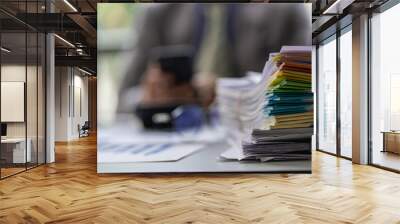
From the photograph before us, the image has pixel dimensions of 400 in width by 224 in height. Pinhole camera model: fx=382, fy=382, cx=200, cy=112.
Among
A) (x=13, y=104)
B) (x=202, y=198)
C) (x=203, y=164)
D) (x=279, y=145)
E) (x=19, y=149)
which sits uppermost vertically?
(x=13, y=104)

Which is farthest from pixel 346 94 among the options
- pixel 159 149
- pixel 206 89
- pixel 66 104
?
pixel 66 104

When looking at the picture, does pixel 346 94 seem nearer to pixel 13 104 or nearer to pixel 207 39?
pixel 207 39

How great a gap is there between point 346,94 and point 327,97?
4.54 ft

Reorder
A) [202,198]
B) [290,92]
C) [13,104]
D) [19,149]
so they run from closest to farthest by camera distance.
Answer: [202,198] → [290,92] → [13,104] → [19,149]

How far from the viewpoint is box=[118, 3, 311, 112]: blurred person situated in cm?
586

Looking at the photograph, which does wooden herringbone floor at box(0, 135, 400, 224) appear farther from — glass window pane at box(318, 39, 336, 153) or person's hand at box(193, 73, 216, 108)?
glass window pane at box(318, 39, 336, 153)

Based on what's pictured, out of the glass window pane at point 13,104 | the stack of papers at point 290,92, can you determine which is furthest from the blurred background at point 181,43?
the glass window pane at point 13,104

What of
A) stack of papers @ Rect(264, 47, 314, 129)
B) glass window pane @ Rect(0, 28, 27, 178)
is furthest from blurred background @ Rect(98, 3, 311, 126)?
glass window pane @ Rect(0, 28, 27, 178)

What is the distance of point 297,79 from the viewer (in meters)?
5.76

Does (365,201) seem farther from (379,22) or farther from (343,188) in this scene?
Answer: (379,22)

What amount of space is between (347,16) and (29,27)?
5.84m

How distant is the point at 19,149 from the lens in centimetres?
681

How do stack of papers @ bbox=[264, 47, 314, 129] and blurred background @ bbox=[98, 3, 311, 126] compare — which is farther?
blurred background @ bbox=[98, 3, 311, 126]

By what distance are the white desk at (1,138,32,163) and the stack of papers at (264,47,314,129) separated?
4.30 m
